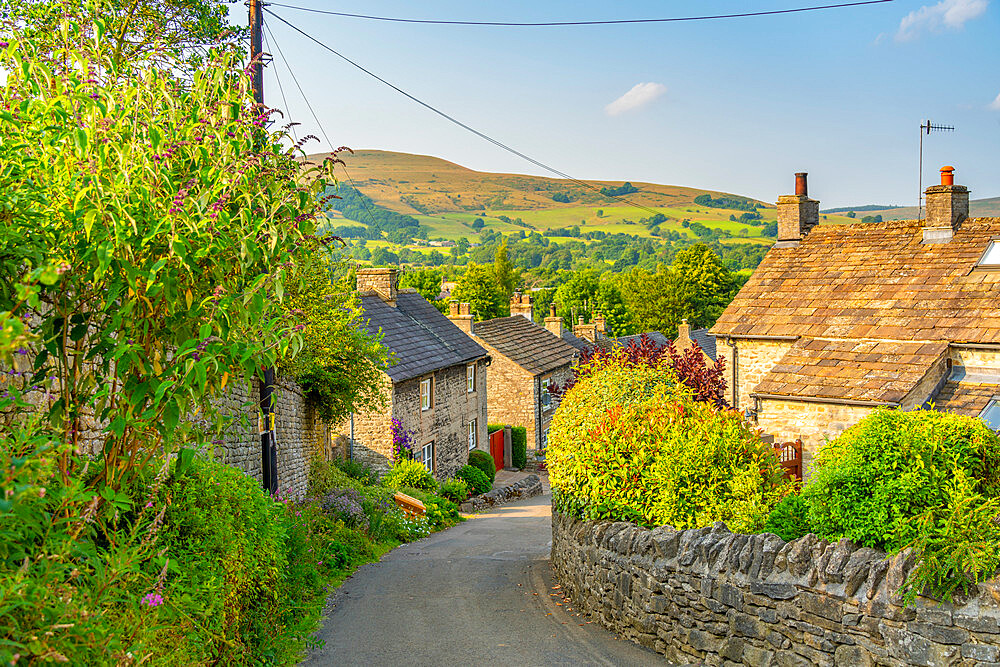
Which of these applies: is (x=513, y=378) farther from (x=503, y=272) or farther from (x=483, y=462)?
(x=503, y=272)

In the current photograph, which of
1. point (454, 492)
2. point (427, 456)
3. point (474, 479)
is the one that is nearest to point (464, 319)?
point (474, 479)

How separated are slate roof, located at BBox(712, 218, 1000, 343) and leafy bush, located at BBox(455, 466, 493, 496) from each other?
13.2m

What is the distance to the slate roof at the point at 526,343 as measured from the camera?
121ft

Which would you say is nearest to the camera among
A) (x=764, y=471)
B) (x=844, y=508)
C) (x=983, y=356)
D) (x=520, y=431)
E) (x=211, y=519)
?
(x=211, y=519)

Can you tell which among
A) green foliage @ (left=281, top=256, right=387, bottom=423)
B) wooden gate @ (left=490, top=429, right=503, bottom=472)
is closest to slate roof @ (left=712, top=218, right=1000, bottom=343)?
green foliage @ (left=281, top=256, right=387, bottom=423)

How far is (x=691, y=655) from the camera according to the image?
870 centimetres

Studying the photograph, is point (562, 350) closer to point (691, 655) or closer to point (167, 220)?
point (691, 655)

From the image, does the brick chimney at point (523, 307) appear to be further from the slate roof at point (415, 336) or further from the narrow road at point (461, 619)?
the narrow road at point (461, 619)

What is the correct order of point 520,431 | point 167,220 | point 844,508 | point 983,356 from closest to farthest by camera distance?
1. point 167,220
2. point 844,508
3. point 983,356
4. point 520,431

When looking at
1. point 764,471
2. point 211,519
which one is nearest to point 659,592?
point 764,471

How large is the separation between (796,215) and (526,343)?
20.6m

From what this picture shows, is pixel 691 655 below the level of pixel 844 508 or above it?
below

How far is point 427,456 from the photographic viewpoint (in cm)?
2678

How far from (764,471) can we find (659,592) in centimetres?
233
